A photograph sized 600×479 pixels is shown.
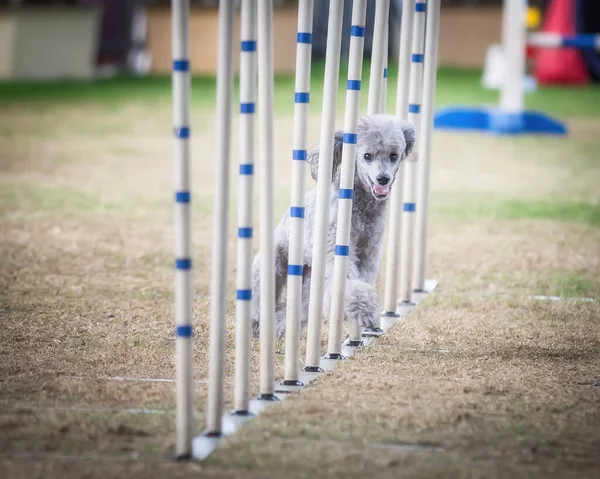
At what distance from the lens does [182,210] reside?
363 centimetres

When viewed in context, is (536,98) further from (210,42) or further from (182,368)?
(182,368)

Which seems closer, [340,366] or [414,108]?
[340,366]

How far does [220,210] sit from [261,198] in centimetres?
47

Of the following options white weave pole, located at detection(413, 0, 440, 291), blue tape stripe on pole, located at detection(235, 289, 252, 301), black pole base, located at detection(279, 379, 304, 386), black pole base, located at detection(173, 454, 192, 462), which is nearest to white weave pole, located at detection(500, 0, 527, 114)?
white weave pole, located at detection(413, 0, 440, 291)

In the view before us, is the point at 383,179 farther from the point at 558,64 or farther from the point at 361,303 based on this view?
the point at 558,64

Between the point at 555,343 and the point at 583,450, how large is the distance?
160cm

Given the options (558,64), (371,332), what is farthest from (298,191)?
(558,64)

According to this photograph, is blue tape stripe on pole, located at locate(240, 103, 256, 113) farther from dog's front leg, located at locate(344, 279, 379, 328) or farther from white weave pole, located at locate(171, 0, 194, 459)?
dog's front leg, located at locate(344, 279, 379, 328)

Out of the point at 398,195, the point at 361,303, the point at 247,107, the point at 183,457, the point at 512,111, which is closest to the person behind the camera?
the point at 183,457

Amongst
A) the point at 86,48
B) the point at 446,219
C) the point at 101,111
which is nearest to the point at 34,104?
the point at 101,111

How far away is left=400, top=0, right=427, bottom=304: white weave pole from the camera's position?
6164 millimetres

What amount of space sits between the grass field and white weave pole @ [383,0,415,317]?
0.17 meters

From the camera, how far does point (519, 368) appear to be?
491cm

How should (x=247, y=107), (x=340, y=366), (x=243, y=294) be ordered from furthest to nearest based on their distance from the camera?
(x=340, y=366), (x=243, y=294), (x=247, y=107)
